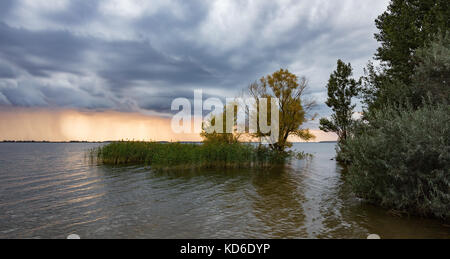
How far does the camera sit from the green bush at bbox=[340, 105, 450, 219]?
8.09 meters

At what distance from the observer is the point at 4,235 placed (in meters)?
8.04

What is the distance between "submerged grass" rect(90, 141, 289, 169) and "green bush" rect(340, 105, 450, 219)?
16488 millimetres

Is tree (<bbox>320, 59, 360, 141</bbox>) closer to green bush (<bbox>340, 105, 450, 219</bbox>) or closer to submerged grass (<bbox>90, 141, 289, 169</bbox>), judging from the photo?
submerged grass (<bbox>90, 141, 289, 169</bbox>)

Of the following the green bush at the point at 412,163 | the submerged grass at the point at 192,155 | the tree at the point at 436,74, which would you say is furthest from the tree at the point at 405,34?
the submerged grass at the point at 192,155

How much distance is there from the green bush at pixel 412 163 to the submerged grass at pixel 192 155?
16488mm

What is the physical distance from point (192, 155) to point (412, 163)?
18.3 metres

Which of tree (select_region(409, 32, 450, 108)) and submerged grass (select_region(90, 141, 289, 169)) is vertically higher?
tree (select_region(409, 32, 450, 108))

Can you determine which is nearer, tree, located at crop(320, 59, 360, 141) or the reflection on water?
the reflection on water

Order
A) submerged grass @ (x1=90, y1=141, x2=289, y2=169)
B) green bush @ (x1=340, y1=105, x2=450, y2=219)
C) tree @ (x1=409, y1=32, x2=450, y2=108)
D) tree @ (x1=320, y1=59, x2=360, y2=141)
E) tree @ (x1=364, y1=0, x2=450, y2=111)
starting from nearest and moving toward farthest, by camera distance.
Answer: green bush @ (x1=340, y1=105, x2=450, y2=219) < tree @ (x1=409, y1=32, x2=450, y2=108) < tree @ (x1=364, y1=0, x2=450, y2=111) < submerged grass @ (x1=90, y1=141, x2=289, y2=169) < tree @ (x1=320, y1=59, x2=360, y2=141)

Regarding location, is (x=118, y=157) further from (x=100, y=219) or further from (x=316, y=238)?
(x=316, y=238)

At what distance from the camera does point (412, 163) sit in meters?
8.80

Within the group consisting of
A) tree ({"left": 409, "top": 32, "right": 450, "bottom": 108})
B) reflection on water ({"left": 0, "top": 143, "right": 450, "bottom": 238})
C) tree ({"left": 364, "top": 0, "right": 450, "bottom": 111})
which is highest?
tree ({"left": 364, "top": 0, "right": 450, "bottom": 111})

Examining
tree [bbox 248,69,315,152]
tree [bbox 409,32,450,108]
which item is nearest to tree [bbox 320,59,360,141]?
tree [bbox 248,69,315,152]

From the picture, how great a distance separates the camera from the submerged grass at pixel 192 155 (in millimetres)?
24250
